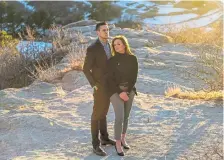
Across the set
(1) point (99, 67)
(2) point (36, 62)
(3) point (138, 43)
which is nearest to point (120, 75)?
(1) point (99, 67)

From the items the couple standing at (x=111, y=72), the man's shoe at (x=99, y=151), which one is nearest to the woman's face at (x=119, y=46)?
the couple standing at (x=111, y=72)

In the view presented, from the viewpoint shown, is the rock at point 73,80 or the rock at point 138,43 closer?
the rock at point 73,80

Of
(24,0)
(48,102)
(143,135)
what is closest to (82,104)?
(48,102)

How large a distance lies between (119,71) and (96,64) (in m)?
0.32

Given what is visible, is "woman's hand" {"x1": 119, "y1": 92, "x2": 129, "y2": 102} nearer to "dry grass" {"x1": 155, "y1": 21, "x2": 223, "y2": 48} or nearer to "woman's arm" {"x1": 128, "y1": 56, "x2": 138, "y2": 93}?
"woman's arm" {"x1": 128, "y1": 56, "x2": 138, "y2": 93}

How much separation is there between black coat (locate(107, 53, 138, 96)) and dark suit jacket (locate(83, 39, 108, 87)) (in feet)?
0.27

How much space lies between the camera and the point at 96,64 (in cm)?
625

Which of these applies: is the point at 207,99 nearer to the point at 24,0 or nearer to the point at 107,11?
the point at 107,11

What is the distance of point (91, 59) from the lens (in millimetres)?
6180

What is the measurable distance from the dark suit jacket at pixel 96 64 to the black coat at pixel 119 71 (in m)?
0.08

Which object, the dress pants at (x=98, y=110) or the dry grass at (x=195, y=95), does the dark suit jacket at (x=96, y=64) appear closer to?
the dress pants at (x=98, y=110)

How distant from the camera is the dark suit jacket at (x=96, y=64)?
6184mm

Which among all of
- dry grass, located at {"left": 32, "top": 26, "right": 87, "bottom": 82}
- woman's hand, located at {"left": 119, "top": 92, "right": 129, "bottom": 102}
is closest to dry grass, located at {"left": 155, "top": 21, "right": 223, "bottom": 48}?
dry grass, located at {"left": 32, "top": 26, "right": 87, "bottom": 82}

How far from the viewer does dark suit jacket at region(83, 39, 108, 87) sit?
6.18 metres
